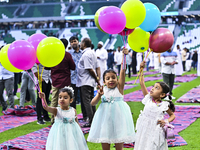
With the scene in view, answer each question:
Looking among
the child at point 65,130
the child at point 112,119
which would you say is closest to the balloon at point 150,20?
the child at point 112,119

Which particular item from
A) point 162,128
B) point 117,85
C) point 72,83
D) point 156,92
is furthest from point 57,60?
point 72,83

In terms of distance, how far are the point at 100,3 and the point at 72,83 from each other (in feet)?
110

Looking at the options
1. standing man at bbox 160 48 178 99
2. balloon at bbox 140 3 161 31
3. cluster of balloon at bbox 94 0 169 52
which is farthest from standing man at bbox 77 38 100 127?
standing man at bbox 160 48 178 99

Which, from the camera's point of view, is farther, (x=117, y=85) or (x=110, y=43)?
(x=110, y=43)

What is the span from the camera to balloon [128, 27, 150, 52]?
3842 mm

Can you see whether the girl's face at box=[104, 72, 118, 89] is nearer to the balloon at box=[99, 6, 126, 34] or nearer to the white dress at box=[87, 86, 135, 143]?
the white dress at box=[87, 86, 135, 143]

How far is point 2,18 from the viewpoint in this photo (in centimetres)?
3984

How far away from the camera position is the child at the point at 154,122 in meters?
3.23

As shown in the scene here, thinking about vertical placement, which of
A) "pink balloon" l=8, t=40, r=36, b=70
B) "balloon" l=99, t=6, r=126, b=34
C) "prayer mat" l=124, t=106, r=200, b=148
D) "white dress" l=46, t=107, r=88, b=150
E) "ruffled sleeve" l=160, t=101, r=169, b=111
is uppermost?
"balloon" l=99, t=6, r=126, b=34

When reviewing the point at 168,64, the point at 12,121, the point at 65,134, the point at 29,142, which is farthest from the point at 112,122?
the point at 168,64

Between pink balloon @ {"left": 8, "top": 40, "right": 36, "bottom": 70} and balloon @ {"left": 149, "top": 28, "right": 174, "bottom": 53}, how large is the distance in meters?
1.50

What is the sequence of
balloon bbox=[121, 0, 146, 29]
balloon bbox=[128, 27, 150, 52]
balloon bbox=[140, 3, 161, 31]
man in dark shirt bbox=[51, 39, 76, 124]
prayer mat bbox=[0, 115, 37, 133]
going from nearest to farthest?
balloon bbox=[121, 0, 146, 29] → balloon bbox=[140, 3, 161, 31] → balloon bbox=[128, 27, 150, 52] → man in dark shirt bbox=[51, 39, 76, 124] → prayer mat bbox=[0, 115, 37, 133]

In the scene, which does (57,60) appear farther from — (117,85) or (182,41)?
(182,41)

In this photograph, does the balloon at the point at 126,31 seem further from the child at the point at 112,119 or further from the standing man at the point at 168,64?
the standing man at the point at 168,64
